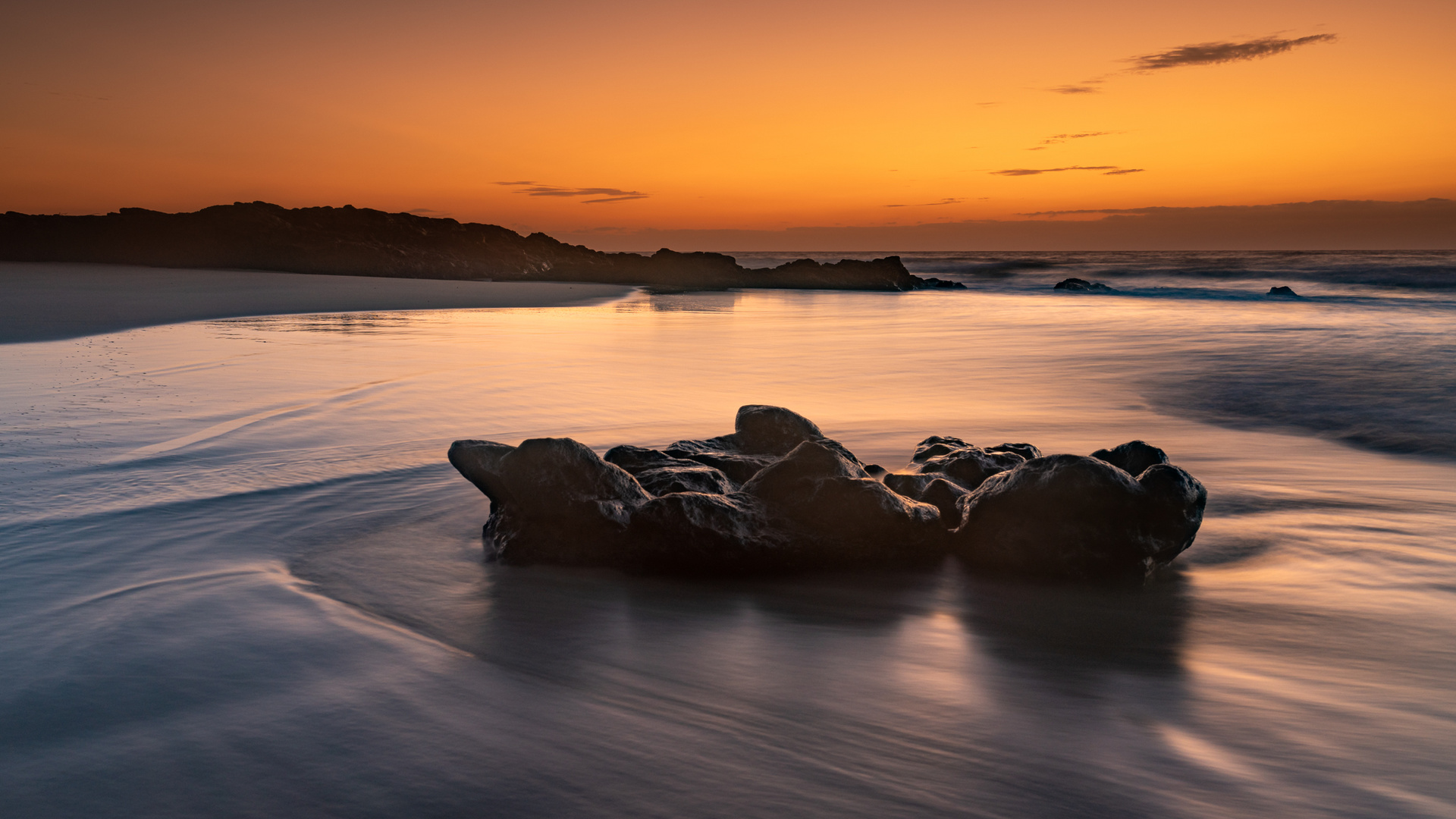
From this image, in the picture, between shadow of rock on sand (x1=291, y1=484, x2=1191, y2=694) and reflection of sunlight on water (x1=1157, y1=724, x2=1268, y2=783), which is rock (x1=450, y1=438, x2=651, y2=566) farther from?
reflection of sunlight on water (x1=1157, y1=724, x2=1268, y2=783)

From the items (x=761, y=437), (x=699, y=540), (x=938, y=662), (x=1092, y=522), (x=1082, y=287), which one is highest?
(x=1082, y=287)

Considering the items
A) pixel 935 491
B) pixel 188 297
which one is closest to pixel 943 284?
pixel 188 297

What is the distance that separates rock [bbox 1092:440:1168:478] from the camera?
13.0 ft

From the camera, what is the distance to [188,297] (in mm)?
19969

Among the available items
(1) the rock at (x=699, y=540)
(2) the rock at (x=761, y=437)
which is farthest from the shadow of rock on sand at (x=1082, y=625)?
(2) the rock at (x=761, y=437)

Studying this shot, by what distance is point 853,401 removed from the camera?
7.89 meters

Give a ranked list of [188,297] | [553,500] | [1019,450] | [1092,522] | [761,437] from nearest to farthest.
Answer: [1092,522], [553,500], [1019,450], [761,437], [188,297]

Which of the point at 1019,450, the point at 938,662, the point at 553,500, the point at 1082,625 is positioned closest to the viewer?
the point at 938,662

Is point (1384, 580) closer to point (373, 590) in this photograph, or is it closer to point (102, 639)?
point (373, 590)

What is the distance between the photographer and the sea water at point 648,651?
1.99m

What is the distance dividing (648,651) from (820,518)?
1.10m

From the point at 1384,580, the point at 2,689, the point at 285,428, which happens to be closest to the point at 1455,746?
the point at 1384,580

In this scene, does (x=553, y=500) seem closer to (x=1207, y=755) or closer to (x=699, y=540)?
(x=699, y=540)

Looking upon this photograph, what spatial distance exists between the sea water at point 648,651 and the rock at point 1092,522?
0.14m
